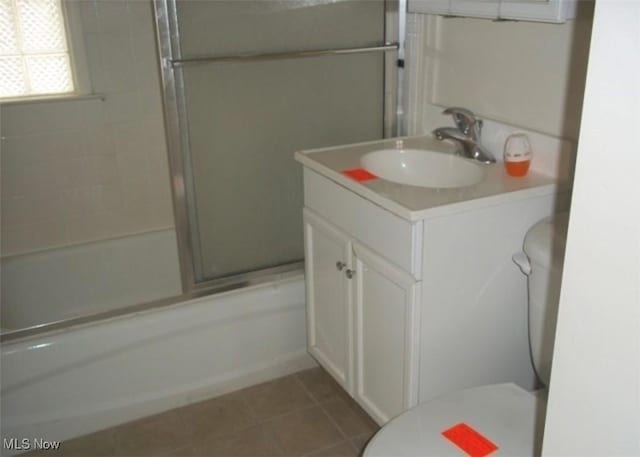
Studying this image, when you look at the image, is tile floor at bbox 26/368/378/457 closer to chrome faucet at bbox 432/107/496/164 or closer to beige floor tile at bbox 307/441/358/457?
beige floor tile at bbox 307/441/358/457

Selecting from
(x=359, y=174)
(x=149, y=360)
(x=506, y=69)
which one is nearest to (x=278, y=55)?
(x=359, y=174)

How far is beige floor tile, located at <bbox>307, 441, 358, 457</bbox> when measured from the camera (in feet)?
6.40

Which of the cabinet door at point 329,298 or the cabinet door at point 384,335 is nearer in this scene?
the cabinet door at point 384,335

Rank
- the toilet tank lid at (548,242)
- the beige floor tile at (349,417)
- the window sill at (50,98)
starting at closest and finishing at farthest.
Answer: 1. the toilet tank lid at (548,242)
2. the beige floor tile at (349,417)
3. the window sill at (50,98)

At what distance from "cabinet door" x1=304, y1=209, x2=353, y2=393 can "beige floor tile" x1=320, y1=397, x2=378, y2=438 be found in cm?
15

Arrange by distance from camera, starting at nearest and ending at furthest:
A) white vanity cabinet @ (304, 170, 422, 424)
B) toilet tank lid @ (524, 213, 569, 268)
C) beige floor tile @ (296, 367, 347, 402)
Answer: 1. toilet tank lid @ (524, 213, 569, 268)
2. white vanity cabinet @ (304, 170, 422, 424)
3. beige floor tile @ (296, 367, 347, 402)

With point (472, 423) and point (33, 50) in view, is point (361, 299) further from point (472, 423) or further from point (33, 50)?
point (33, 50)

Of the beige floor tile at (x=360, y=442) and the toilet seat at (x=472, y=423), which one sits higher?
the toilet seat at (x=472, y=423)

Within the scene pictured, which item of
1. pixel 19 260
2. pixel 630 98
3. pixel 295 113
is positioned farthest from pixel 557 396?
pixel 19 260

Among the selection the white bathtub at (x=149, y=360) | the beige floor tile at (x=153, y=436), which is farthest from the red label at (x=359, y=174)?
the beige floor tile at (x=153, y=436)

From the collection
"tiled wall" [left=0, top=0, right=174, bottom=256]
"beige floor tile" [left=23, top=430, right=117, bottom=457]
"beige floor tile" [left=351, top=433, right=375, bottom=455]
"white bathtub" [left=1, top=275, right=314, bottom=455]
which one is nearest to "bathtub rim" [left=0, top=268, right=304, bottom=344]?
"white bathtub" [left=1, top=275, right=314, bottom=455]

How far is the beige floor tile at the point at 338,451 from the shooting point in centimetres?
195

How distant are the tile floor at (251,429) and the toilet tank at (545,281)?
0.73 metres

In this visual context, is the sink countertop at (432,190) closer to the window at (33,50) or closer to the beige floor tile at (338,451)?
the beige floor tile at (338,451)
